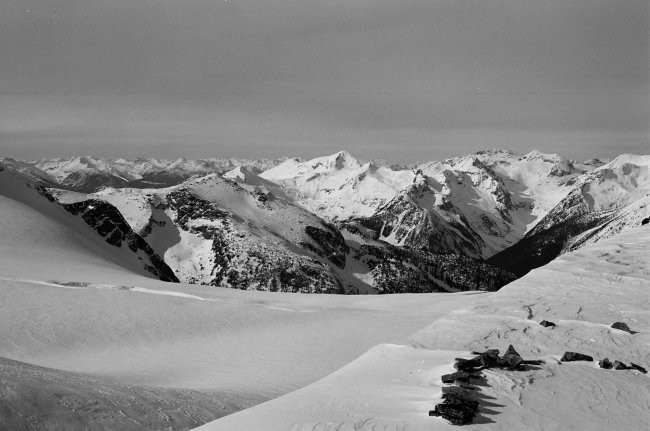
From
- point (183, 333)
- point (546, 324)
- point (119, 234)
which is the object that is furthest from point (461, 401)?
point (119, 234)

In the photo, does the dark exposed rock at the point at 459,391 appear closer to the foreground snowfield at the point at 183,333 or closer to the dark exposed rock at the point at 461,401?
the dark exposed rock at the point at 461,401

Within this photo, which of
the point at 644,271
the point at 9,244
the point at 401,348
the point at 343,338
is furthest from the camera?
the point at 9,244

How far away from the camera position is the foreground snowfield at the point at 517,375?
13492 mm

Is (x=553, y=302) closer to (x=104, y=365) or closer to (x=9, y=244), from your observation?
(x=104, y=365)

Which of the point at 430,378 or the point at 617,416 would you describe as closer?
the point at 617,416

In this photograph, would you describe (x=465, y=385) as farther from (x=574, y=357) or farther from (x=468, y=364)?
(x=574, y=357)

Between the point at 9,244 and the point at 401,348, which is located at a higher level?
the point at 401,348

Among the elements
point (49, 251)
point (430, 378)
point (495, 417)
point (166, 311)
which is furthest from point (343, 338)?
point (49, 251)

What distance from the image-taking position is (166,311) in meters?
44.4

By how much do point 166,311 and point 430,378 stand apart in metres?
32.5

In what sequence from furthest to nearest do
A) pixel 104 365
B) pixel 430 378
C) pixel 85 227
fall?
pixel 85 227 < pixel 104 365 < pixel 430 378

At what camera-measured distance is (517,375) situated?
51.2 feet

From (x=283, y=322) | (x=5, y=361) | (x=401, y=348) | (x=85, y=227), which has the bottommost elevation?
(x=85, y=227)

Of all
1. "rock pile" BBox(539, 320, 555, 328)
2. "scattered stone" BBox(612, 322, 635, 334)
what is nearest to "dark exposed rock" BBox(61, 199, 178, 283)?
"rock pile" BBox(539, 320, 555, 328)
